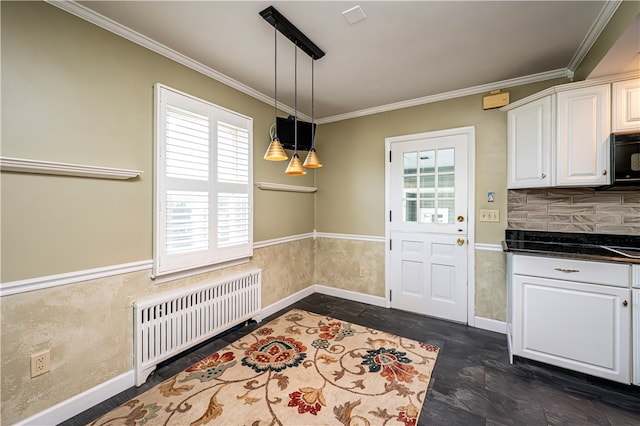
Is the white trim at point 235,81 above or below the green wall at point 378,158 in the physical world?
above

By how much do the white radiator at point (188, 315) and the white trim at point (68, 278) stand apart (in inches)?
11.2

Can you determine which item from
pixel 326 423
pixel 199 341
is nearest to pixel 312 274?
pixel 199 341

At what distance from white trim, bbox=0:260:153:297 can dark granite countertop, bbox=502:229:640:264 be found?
3.10 meters

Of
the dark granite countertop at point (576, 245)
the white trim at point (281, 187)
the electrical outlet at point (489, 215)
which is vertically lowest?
the dark granite countertop at point (576, 245)

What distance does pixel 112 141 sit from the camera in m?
1.89

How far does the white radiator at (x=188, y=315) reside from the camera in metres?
2.00

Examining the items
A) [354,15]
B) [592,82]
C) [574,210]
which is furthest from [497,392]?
[354,15]

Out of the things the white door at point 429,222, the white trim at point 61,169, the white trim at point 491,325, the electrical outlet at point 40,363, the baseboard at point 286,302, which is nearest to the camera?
the white trim at point 61,169

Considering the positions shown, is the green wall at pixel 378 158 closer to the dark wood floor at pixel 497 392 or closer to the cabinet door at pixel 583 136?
the cabinet door at pixel 583 136

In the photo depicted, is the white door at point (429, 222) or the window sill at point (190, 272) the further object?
the white door at point (429, 222)

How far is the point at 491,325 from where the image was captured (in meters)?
2.83

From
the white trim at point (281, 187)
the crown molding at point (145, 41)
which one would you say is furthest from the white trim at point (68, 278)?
the crown molding at point (145, 41)

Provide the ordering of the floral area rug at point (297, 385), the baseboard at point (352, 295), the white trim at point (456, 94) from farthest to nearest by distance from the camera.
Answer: the baseboard at point (352, 295), the white trim at point (456, 94), the floral area rug at point (297, 385)

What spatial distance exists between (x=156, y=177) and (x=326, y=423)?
217cm
